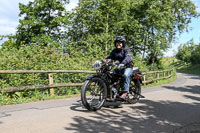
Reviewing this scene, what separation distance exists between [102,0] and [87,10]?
2.92 metres

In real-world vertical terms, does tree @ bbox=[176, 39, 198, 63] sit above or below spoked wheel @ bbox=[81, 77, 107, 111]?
above

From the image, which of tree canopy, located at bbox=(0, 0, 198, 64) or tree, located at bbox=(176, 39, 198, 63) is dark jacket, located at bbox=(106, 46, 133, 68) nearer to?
tree canopy, located at bbox=(0, 0, 198, 64)

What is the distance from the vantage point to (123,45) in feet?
20.1

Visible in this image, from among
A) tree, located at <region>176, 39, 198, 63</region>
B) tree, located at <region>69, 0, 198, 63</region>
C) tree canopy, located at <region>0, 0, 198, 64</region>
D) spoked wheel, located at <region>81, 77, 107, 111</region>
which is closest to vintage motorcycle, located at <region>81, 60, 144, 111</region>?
spoked wheel, located at <region>81, 77, 107, 111</region>

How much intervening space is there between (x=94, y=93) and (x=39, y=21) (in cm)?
2509

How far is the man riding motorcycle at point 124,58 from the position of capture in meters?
5.89

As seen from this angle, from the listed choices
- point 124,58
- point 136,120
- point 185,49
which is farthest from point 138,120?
point 185,49

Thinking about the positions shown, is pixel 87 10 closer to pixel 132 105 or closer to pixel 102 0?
pixel 102 0

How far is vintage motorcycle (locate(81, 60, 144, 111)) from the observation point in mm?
5231

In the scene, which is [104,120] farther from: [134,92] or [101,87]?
[134,92]

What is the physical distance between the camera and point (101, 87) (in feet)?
18.5

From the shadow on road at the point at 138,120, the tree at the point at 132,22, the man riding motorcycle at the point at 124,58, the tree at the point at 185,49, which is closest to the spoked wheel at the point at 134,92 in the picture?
the shadow on road at the point at 138,120

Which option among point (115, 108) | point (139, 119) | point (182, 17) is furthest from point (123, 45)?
point (182, 17)

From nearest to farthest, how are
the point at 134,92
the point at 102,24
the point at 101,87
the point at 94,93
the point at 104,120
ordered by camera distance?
the point at 104,120 → the point at 94,93 → the point at 101,87 → the point at 134,92 → the point at 102,24
